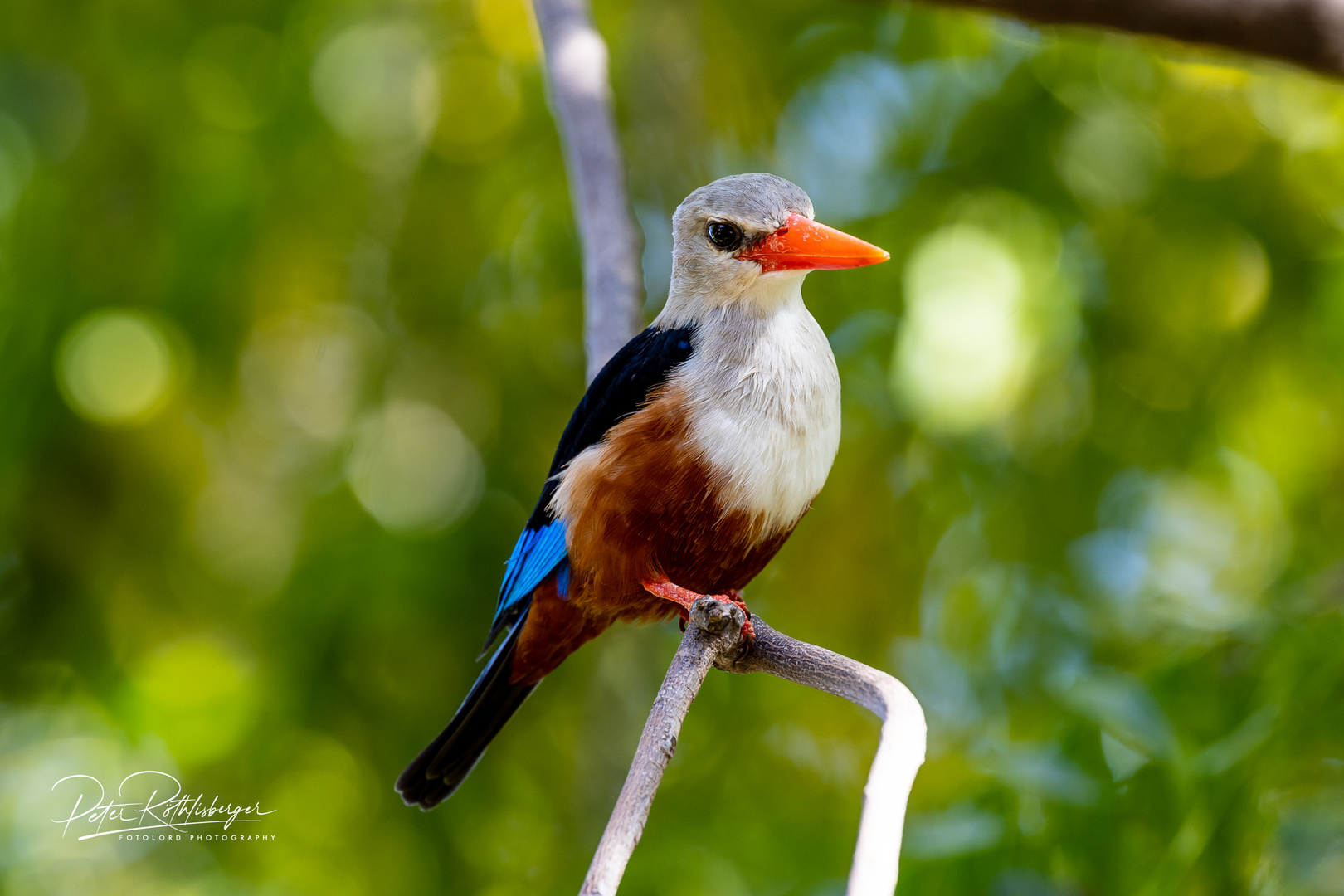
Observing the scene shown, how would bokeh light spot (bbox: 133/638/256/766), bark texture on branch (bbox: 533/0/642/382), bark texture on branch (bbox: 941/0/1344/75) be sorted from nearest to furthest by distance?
bark texture on branch (bbox: 533/0/642/382)
bark texture on branch (bbox: 941/0/1344/75)
bokeh light spot (bbox: 133/638/256/766)

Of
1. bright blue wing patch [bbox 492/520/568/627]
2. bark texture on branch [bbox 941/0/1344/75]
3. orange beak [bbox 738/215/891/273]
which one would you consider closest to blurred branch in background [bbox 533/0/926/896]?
bright blue wing patch [bbox 492/520/568/627]

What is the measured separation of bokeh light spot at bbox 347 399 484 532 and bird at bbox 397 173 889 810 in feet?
4.25

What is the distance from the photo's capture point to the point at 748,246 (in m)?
2.01

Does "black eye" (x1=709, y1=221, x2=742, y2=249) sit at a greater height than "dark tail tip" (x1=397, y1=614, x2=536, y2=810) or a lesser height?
greater

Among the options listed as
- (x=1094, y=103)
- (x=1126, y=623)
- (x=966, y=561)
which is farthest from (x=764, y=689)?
(x=1094, y=103)

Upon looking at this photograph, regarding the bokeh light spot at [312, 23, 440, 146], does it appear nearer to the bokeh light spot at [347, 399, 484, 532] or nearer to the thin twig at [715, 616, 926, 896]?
the bokeh light spot at [347, 399, 484, 532]

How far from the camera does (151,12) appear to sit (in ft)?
11.8

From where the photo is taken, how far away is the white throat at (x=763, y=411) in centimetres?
189

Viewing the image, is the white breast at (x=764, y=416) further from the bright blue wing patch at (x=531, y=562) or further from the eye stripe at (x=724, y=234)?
the bright blue wing patch at (x=531, y=562)

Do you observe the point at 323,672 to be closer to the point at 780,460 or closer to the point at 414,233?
the point at 414,233

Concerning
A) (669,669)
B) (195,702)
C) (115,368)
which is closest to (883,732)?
(669,669)

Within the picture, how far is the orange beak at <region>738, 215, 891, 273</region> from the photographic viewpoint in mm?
1874

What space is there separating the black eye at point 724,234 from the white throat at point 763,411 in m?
0.09

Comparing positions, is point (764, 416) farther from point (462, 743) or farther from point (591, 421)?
point (462, 743)
